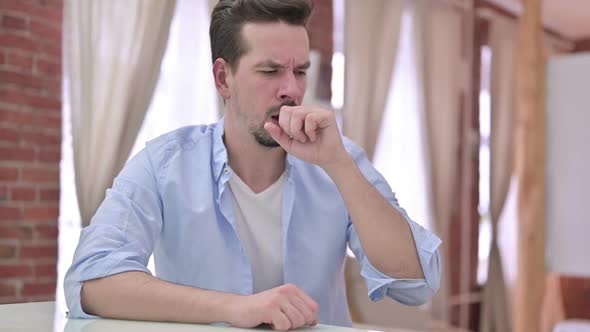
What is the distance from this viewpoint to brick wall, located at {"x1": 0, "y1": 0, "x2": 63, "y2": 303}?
2846 millimetres

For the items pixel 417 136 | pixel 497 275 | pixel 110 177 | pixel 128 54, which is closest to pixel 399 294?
pixel 110 177

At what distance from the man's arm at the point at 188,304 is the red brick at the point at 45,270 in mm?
1801

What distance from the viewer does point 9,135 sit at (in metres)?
2.85

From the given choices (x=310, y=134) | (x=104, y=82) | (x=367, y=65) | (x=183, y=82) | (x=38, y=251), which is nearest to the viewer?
(x=310, y=134)

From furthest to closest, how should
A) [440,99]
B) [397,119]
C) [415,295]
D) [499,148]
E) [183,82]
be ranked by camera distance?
[499,148]
[440,99]
[397,119]
[183,82]
[415,295]

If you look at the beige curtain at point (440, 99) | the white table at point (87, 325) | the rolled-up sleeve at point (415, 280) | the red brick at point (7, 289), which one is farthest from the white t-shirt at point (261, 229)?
the beige curtain at point (440, 99)

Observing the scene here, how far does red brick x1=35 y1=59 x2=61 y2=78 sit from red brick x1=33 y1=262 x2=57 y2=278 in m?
0.83

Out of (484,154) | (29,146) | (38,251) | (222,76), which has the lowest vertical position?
(38,251)

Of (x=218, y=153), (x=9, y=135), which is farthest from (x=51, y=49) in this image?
(x=218, y=153)

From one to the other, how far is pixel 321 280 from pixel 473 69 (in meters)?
4.87

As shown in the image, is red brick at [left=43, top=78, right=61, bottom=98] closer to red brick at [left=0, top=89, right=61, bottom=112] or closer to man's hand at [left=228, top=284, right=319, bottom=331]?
red brick at [left=0, top=89, right=61, bottom=112]

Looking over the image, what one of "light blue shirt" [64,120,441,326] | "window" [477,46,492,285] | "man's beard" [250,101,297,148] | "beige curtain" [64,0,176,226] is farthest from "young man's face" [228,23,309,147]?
"window" [477,46,492,285]

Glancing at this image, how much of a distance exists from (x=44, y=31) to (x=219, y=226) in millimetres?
1811

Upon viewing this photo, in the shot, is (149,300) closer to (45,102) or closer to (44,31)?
(45,102)
